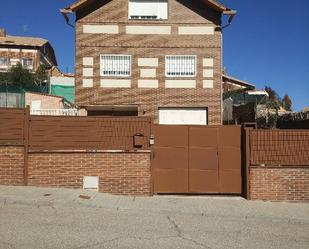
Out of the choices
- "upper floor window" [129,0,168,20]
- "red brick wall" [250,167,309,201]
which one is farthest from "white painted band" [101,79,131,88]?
"red brick wall" [250,167,309,201]

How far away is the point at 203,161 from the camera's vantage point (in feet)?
42.8

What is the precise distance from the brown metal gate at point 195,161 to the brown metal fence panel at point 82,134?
70cm

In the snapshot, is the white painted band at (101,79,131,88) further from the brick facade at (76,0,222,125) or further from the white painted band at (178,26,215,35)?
the white painted band at (178,26,215,35)

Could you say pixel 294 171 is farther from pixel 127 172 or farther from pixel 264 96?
pixel 264 96

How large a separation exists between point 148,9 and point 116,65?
10.9 ft

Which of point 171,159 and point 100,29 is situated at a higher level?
point 100,29

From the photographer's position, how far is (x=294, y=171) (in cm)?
1287

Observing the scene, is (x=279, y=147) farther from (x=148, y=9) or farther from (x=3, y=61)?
(x=3, y=61)

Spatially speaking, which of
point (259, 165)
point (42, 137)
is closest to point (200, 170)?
point (259, 165)

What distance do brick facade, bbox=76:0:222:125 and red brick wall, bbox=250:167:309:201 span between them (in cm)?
779

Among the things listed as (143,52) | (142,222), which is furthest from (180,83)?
(142,222)

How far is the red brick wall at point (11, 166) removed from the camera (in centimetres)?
1257

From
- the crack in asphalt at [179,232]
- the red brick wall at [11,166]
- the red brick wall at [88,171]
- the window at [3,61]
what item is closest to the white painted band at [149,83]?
the red brick wall at [88,171]

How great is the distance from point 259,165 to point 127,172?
409 centimetres
